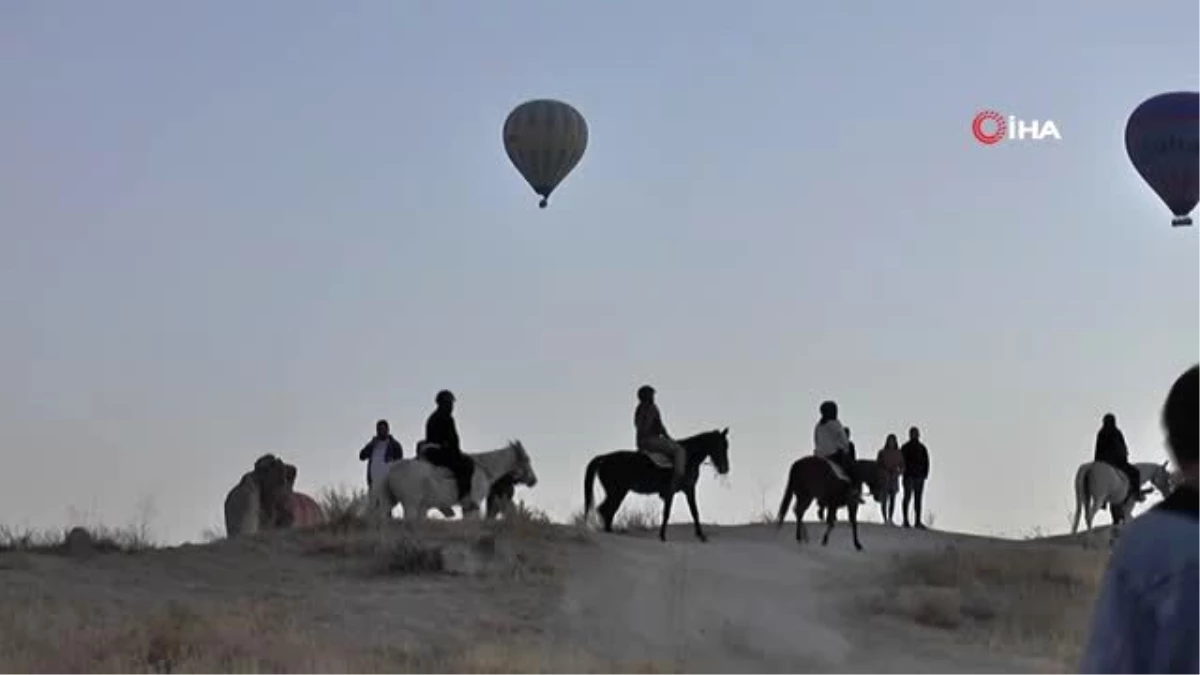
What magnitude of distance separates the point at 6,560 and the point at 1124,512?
56.4 feet

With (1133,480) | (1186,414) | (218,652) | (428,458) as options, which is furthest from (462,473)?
(1186,414)

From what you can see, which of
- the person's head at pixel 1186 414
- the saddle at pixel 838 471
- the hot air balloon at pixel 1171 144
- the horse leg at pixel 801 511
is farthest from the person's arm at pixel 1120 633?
the hot air balloon at pixel 1171 144

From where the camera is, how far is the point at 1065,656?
22094 millimetres

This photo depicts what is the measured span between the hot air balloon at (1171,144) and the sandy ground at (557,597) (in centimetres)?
1238

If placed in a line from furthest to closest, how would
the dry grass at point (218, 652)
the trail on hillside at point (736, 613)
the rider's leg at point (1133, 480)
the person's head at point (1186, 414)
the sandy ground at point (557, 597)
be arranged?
the rider's leg at point (1133, 480), the trail on hillside at point (736, 613), the sandy ground at point (557, 597), the dry grass at point (218, 652), the person's head at point (1186, 414)

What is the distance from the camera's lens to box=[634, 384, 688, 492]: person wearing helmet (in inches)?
1151

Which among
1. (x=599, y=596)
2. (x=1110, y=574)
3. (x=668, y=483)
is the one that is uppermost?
(x=668, y=483)

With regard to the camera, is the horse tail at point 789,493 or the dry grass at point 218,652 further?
the horse tail at point 789,493

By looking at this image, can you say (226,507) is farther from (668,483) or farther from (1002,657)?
(1002,657)

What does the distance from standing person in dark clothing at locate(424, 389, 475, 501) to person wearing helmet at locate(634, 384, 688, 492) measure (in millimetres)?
2320

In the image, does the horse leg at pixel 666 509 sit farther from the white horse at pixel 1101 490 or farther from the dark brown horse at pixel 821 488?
the white horse at pixel 1101 490

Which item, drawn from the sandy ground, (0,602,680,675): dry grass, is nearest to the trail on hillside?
the sandy ground

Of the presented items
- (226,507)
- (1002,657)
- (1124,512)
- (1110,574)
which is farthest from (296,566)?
(1110,574)

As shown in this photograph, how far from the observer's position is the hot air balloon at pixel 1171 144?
123 ft
